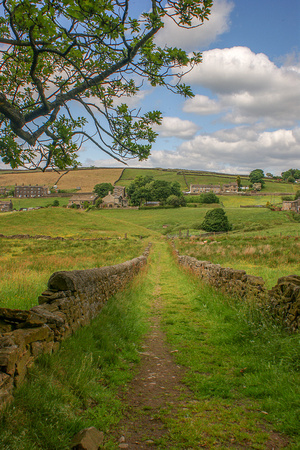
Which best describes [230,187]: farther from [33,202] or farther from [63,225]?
[63,225]

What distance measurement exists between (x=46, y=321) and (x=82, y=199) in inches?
4464

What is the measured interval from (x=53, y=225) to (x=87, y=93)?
52.4 meters

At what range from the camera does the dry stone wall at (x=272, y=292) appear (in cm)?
517

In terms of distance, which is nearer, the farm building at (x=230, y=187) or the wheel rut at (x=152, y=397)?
the wheel rut at (x=152, y=397)

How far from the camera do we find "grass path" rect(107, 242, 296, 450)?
3.19 metres

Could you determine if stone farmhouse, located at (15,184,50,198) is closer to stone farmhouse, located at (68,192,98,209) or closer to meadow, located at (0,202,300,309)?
stone farmhouse, located at (68,192,98,209)

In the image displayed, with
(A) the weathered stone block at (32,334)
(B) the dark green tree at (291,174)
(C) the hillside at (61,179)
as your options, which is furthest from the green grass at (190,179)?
(A) the weathered stone block at (32,334)

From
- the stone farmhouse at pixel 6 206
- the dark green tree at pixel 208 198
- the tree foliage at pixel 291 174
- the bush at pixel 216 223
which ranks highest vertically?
the tree foliage at pixel 291 174

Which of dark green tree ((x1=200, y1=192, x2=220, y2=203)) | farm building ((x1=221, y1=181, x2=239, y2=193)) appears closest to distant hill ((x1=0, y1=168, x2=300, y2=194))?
farm building ((x1=221, y1=181, x2=239, y2=193))

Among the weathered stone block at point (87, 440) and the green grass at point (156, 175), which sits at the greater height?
the green grass at point (156, 175)

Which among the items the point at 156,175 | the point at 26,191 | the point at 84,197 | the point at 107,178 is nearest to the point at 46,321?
the point at 84,197

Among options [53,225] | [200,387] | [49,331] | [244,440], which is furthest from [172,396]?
[53,225]

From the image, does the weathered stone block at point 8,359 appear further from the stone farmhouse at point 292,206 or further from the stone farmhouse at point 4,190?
the stone farmhouse at point 4,190

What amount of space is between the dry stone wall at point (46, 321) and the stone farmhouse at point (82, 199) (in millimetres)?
104415
